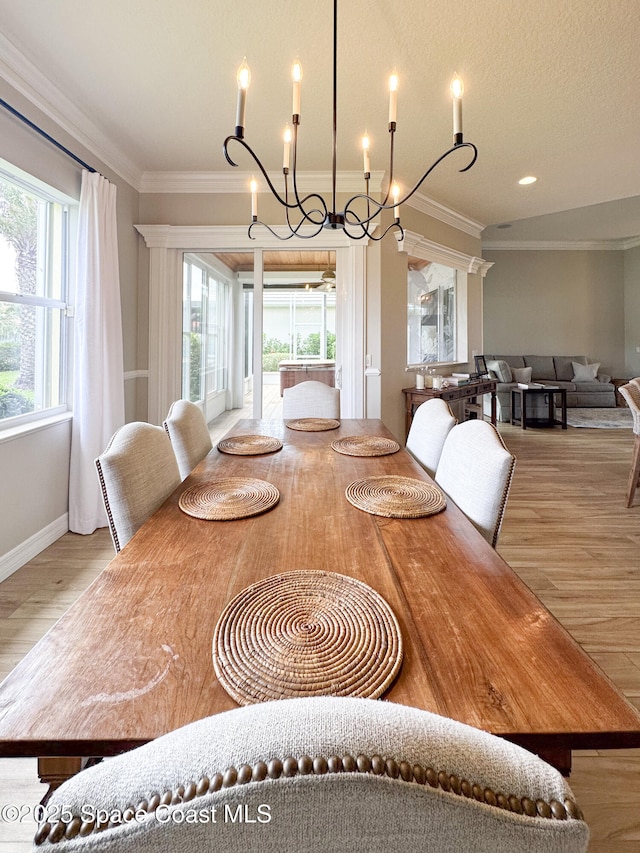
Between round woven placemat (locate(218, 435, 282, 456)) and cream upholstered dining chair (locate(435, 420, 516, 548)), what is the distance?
0.79 metres

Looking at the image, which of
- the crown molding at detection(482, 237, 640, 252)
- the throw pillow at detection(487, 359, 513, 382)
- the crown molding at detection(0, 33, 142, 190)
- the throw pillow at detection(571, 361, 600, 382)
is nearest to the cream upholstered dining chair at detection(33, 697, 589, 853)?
the crown molding at detection(0, 33, 142, 190)

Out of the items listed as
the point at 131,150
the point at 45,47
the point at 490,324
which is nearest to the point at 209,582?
the point at 45,47

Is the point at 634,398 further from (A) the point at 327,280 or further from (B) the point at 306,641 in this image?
(B) the point at 306,641

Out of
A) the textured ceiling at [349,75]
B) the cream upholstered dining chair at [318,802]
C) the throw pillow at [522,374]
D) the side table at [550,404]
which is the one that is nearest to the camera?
the cream upholstered dining chair at [318,802]

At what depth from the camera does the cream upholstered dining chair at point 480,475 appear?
1271 mm

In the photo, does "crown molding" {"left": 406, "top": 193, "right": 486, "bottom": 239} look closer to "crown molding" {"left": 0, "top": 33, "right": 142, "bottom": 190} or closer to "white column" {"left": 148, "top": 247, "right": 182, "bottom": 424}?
"white column" {"left": 148, "top": 247, "right": 182, "bottom": 424}

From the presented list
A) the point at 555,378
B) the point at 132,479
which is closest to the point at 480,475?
the point at 132,479

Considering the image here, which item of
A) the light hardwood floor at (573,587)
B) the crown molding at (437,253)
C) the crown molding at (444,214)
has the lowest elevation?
the light hardwood floor at (573,587)

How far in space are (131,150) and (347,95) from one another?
1727 mm

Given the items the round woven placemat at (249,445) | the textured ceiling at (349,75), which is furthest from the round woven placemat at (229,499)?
the textured ceiling at (349,75)

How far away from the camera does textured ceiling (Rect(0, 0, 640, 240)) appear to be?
206 cm

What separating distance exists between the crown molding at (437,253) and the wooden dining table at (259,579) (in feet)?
11.0

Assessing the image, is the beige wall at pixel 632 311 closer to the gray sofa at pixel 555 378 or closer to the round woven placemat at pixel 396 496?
the gray sofa at pixel 555 378

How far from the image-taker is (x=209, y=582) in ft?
2.97
